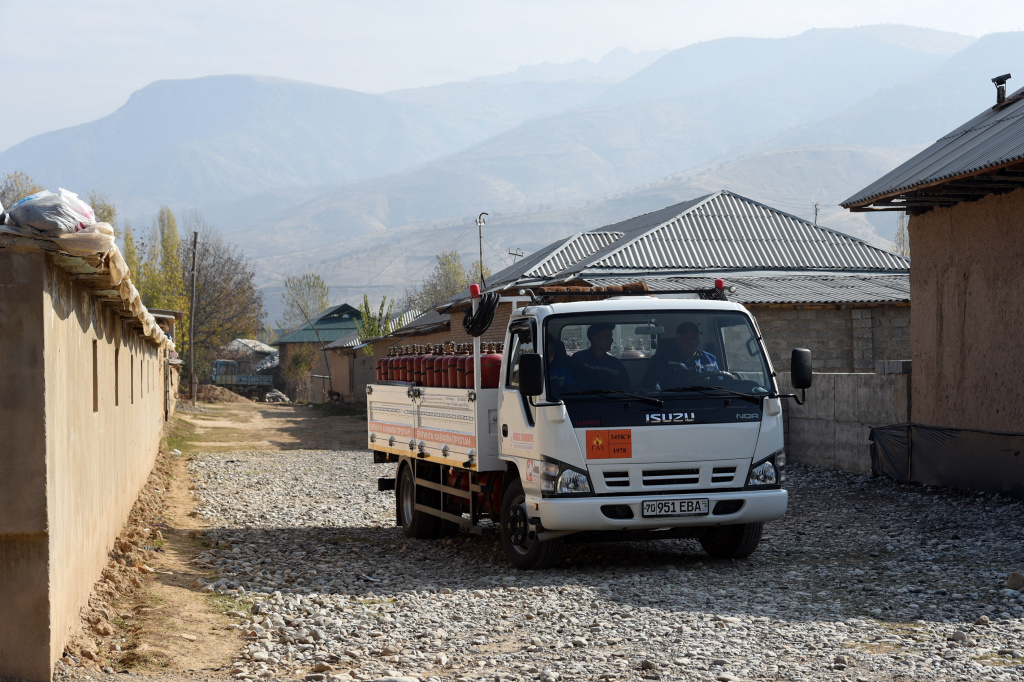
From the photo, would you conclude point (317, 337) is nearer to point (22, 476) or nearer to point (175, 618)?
point (175, 618)

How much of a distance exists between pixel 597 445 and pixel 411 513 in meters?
4.25

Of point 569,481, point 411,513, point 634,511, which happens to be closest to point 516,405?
point 569,481

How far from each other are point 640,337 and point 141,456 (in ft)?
33.4

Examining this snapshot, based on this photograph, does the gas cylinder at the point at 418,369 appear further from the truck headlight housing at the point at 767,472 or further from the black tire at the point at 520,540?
the truck headlight housing at the point at 767,472

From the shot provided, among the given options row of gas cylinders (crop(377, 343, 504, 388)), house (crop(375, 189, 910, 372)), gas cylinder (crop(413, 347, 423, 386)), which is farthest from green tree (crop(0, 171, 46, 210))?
gas cylinder (crop(413, 347, 423, 386))

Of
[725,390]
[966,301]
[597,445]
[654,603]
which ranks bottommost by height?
[654,603]

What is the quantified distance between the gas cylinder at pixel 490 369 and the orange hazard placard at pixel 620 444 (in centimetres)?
173

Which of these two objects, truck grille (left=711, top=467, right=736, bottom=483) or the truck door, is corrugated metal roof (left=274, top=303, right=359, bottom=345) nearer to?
the truck door

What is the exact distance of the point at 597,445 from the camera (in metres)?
9.09

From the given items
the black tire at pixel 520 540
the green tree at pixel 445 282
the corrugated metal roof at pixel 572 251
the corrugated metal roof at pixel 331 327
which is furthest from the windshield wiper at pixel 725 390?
the green tree at pixel 445 282

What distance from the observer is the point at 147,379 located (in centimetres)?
2027

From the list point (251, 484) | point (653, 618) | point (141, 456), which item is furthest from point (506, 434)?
point (251, 484)

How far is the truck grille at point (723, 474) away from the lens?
9367 millimetres

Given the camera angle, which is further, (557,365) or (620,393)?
(557,365)
